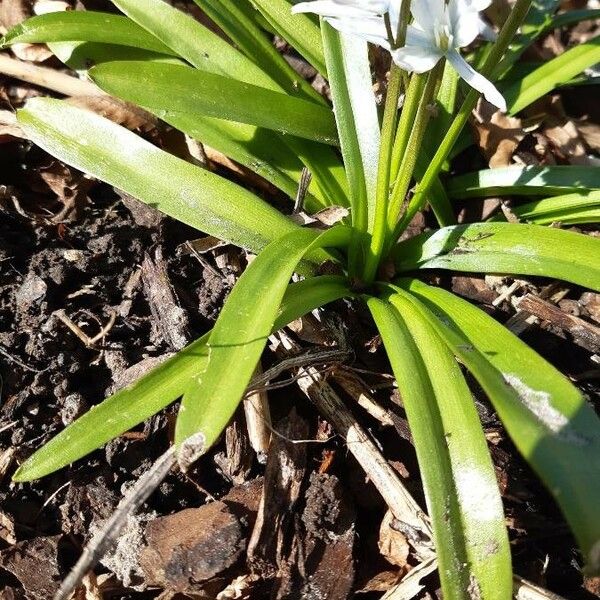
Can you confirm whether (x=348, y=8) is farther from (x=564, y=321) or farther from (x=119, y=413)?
(x=564, y=321)

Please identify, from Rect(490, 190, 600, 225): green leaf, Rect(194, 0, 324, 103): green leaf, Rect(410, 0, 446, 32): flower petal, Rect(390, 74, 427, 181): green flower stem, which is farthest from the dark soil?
Rect(410, 0, 446, 32): flower petal

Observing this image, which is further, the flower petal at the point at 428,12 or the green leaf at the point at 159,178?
the green leaf at the point at 159,178

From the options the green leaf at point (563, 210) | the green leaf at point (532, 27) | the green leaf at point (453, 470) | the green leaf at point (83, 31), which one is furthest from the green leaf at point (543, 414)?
the green leaf at point (83, 31)

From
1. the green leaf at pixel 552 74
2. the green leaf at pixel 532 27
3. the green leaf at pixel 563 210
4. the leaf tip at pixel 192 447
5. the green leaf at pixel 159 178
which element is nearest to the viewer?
the leaf tip at pixel 192 447

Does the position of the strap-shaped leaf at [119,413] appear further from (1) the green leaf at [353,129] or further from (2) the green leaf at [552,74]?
(2) the green leaf at [552,74]

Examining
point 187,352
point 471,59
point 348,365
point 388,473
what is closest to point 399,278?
point 348,365

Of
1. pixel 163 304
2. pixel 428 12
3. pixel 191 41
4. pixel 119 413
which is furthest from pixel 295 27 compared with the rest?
pixel 119 413

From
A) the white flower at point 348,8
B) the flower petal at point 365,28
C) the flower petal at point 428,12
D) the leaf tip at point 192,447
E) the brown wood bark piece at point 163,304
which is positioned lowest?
the leaf tip at point 192,447
